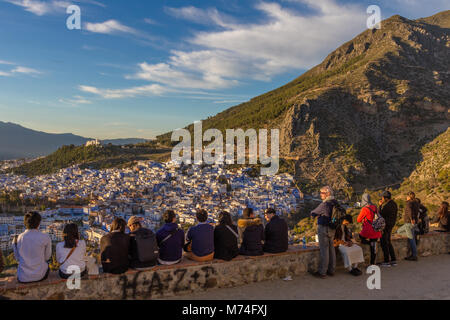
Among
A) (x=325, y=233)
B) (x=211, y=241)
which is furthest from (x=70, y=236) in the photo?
(x=325, y=233)

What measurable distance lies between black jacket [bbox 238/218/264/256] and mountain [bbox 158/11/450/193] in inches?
1273

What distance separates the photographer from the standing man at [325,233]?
14.1 feet

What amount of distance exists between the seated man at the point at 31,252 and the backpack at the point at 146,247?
3.19 ft

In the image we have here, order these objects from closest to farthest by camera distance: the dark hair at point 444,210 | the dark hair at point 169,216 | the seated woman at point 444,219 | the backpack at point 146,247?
1. the backpack at point 146,247
2. the dark hair at point 169,216
3. the seated woman at point 444,219
4. the dark hair at point 444,210

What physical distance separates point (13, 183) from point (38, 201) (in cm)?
1995

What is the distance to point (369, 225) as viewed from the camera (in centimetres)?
486

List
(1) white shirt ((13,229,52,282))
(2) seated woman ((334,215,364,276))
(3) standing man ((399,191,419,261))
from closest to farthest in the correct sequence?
(1) white shirt ((13,229,52,282)) < (2) seated woman ((334,215,364,276)) < (3) standing man ((399,191,419,261))

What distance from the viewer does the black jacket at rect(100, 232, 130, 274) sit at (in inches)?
139

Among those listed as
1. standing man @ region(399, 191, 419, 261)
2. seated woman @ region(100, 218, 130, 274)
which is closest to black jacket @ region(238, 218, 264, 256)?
seated woman @ region(100, 218, 130, 274)

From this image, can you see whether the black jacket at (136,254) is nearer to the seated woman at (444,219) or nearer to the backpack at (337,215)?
the backpack at (337,215)

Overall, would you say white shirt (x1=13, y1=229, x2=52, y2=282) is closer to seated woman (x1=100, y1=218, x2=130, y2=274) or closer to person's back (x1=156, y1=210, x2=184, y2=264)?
seated woman (x1=100, y1=218, x2=130, y2=274)

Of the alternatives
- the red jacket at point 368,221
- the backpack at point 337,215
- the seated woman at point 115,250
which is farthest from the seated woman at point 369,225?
the seated woman at point 115,250

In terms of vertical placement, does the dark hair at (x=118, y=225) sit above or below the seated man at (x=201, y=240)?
above
